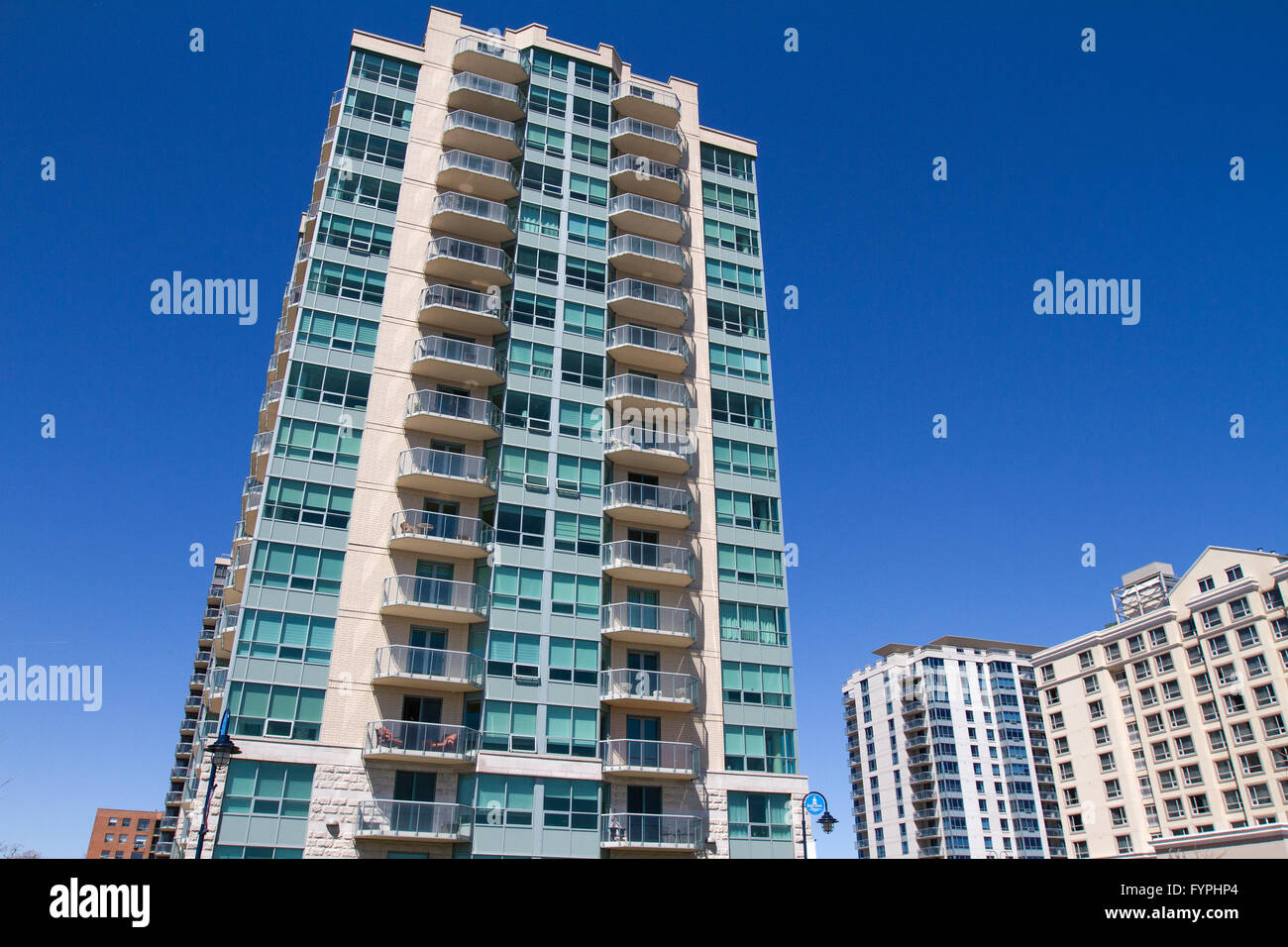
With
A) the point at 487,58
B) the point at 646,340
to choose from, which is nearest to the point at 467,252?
the point at 646,340

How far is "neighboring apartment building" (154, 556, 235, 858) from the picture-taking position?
32.8 m

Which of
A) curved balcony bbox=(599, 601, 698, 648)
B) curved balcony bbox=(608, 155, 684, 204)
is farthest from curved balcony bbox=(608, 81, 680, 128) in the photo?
curved balcony bbox=(599, 601, 698, 648)

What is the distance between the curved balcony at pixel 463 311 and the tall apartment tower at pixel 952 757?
315ft

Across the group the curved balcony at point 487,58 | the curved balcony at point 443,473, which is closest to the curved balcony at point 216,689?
the curved balcony at point 443,473

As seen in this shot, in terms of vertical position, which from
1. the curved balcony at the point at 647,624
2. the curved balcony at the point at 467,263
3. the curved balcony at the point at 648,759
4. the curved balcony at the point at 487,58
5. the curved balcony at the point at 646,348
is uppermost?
the curved balcony at the point at 487,58

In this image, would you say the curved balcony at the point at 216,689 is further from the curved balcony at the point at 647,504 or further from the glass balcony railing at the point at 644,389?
the glass balcony railing at the point at 644,389

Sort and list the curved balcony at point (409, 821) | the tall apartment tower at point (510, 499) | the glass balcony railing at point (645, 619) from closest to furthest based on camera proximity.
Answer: the curved balcony at point (409, 821)
the tall apartment tower at point (510, 499)
the glass balcony railing at point (645, 619)

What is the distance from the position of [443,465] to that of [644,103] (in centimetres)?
2372

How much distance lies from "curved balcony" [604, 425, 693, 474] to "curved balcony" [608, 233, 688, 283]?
8798mm

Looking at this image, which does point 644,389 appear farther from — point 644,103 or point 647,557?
point 644,103

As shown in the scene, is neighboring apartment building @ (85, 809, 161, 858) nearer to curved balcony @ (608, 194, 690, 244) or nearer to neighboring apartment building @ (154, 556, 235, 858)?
neighboring apartment building @ (154, 556, 235, 858)

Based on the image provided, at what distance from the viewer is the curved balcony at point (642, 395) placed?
127 ft

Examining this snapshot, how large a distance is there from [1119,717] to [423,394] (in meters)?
75.4
